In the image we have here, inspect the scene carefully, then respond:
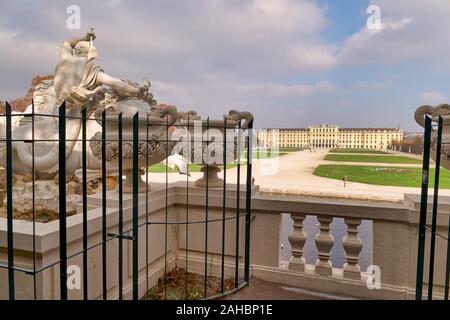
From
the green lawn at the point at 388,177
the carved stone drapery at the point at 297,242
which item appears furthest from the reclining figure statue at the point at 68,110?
the green lawn at the point at 388,177

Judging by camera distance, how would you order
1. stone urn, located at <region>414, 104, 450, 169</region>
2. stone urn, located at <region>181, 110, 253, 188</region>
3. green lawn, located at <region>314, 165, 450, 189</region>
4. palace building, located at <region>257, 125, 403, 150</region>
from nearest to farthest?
stone urn, located at <region>414, 104, 450, 169</region>
stone urn, located at <region>181, 110, 253, 188</region>
green lawn, located at <region>314, 165, 450, 189</region>
palace building, located at <region>257, 125, 403, 150</region>

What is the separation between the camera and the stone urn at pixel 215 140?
11.9ft

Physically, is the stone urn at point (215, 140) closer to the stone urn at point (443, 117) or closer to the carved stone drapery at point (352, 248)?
the carved stone drapery at point (352, 248)


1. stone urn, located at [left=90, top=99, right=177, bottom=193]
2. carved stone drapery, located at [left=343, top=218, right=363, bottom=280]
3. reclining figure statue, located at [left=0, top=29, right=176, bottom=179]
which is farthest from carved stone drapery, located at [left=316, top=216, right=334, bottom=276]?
reclining figure statue, located at [left=0, top=29, right=176, bottom=179]

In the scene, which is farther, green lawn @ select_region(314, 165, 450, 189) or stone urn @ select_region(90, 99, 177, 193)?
green lawn @ select_region(314, 165, 450, 189)

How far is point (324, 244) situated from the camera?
336 centimetres

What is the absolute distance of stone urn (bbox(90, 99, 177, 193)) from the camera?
127 inches

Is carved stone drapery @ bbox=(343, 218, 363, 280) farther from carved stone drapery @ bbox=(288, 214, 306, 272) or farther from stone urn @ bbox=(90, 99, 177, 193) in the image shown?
stone urn @ bbox=(90, 99, 177, 193)

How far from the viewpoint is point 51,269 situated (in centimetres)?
232

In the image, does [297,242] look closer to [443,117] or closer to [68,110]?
[443,117]

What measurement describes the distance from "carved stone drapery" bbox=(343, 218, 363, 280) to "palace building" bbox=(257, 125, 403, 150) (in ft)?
351

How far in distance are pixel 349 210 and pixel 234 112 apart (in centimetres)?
161
